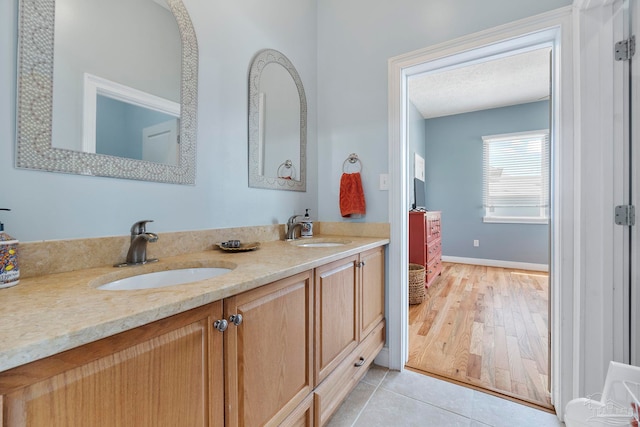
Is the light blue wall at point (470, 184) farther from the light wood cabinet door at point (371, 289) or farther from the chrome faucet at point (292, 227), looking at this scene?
the chrome faucet at point (292, 227)

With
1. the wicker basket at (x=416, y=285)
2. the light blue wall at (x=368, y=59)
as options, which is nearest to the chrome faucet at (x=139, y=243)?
the light blue wall at (x=368, y=59)

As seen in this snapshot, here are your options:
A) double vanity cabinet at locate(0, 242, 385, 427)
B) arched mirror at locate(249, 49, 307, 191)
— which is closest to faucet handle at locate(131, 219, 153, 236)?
double vanity cabinet at locate(0, 242, 385, 427)

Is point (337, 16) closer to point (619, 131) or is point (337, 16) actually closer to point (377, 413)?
point (619, 131)

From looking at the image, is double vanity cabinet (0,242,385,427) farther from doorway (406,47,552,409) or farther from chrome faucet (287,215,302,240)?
doorway (406,47,552,409)

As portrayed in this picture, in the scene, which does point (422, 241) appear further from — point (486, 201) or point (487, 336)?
point (486, 201)

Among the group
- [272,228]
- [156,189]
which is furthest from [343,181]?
[156,189]

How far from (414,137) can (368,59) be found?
8.95 ft

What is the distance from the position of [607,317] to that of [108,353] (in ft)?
6.07

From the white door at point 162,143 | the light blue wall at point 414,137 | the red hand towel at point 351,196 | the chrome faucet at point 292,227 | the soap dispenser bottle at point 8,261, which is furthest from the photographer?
the light blue wall at point 414,137

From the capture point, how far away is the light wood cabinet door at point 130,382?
44 centimetres

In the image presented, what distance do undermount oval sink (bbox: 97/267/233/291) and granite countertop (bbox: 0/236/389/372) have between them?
0.02 m

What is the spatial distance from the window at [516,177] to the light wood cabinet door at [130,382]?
496 cm

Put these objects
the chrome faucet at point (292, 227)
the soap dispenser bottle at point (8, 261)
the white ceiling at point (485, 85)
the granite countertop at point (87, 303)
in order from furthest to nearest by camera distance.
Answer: the white ceiling at point (485, 85) → the chrome faucet at point (292, 227) → the soap dispenser bottle at point (8, 261) → the granite countertop at point (87, 303)

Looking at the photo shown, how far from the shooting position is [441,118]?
16.1 feet
